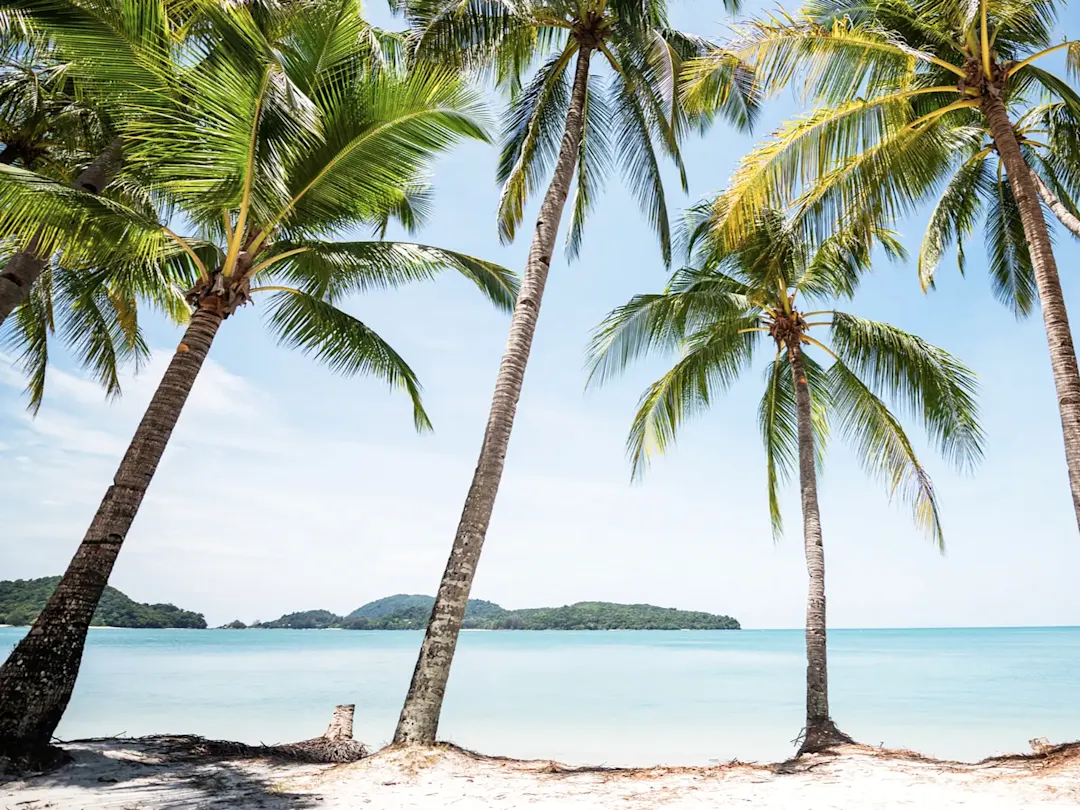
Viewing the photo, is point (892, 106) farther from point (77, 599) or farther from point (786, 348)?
point (77, 599)

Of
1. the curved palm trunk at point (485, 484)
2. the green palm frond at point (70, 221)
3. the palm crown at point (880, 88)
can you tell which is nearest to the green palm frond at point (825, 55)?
the palm crown at point (880, 88)

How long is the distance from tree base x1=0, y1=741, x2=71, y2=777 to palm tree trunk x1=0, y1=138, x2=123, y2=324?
5099mm

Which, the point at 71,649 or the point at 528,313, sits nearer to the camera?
the point at 71,649

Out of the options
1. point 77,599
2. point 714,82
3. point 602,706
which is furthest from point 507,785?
point 602,706

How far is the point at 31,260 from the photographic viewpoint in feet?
25.8

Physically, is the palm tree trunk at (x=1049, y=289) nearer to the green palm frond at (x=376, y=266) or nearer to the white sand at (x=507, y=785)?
the white sand at (x=507, y=785)

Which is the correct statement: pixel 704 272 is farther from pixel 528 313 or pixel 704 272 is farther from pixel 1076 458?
pixel 1076 458

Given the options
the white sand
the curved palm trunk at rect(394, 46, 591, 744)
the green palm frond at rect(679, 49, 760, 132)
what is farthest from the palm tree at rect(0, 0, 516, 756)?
the green palm frond at rect(679, 49, 760, 132)

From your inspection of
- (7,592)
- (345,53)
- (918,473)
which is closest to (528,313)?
(345,53)

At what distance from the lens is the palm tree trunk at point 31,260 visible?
758 cm

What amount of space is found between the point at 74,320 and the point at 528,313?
7891mm

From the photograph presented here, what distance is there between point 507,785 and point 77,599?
148 inches

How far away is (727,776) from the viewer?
17.5 ft

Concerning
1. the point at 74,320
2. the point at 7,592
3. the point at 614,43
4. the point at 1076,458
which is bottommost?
the point at 7,592
